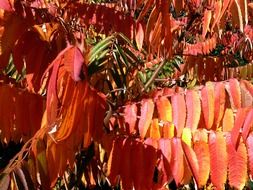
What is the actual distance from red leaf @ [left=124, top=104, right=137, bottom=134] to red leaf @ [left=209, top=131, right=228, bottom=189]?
0.31m

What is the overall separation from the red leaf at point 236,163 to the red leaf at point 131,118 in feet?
1.21

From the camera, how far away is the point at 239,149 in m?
1.29

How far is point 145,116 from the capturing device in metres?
1.53

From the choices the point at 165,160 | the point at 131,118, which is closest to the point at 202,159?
the point at 165,160

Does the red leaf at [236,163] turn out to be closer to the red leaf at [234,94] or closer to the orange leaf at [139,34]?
the red leaf at [234,94]

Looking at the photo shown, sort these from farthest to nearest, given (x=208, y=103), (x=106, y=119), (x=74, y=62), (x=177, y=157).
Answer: (x=106, y=119) → (x=208, y=103) → (x=177, y=157) → (x=74, y=62)

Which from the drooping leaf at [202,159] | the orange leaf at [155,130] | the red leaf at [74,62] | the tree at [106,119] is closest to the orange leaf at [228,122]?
the tree at [106,119]

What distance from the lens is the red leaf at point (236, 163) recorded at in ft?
4.03

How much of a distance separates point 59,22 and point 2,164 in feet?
3.94

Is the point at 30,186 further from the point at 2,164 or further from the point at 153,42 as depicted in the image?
the point at 2,164

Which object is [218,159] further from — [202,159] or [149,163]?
[149,163]

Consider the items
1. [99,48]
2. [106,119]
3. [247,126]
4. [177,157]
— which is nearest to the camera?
[247,126]

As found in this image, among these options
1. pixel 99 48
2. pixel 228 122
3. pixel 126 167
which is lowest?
pixel 126 167

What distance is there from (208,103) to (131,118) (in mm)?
265
